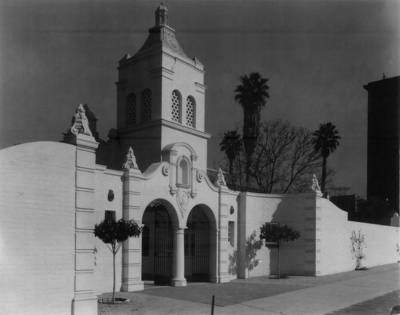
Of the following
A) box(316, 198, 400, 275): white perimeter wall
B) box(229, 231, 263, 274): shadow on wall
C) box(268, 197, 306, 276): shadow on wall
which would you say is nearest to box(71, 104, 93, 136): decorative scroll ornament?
box(229, 231, 263, 274): shadow on wall

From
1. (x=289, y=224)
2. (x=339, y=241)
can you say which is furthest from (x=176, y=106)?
(x=339, y=241)

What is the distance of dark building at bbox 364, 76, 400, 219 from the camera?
117 feet

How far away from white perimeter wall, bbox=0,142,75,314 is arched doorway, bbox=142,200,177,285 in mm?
8190

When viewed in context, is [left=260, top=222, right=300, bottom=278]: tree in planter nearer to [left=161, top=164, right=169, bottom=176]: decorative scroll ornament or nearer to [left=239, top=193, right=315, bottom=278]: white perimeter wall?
[left=239, top=193, right=315, bottom=278]: white perimeter wall

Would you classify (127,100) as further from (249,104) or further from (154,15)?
(249,104)

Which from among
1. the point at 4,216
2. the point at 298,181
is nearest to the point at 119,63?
the point at 4,216

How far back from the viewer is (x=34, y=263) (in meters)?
11.6

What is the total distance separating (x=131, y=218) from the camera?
18.4m

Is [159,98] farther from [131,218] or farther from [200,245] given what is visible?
[200,245]

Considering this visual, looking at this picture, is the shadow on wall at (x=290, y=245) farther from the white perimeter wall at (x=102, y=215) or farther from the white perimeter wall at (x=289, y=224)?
the white perimeter wall at (x=102, y=215)

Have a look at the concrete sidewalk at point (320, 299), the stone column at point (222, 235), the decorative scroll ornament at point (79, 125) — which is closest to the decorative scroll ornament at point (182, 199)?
the stone column at point (222, 235)

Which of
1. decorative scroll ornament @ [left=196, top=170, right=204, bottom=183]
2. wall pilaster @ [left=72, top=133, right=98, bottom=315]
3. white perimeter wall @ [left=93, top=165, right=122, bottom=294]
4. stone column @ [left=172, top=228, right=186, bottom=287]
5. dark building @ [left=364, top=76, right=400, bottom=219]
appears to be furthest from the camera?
dark building @ [left=364, top=76, right=400, bottom=219]

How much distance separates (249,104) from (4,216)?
29.9 m

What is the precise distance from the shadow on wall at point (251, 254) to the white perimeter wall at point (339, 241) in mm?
3594
